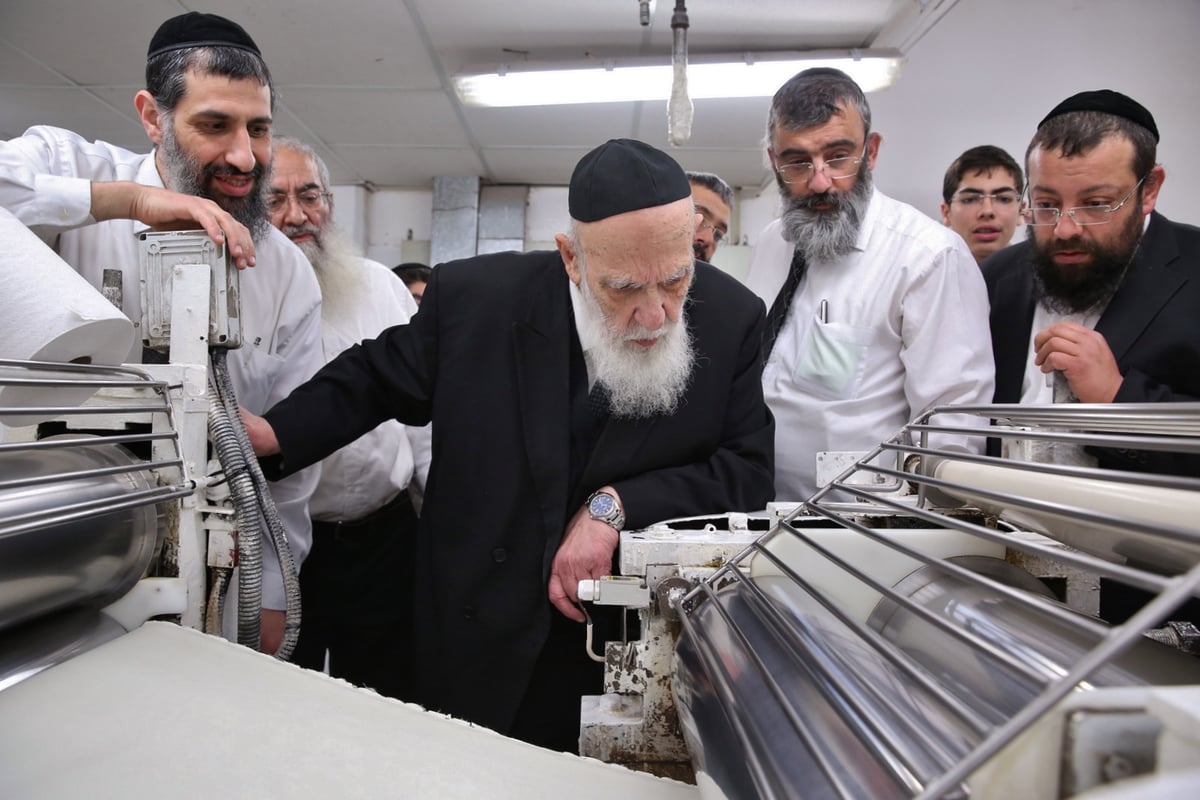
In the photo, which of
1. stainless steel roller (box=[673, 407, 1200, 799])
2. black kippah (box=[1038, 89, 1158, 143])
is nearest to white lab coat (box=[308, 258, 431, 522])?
stainless steel roller (box=[673, 407, 1200, 799])

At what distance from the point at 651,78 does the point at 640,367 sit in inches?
137

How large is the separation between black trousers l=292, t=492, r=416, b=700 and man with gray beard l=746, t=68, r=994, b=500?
3.86ft

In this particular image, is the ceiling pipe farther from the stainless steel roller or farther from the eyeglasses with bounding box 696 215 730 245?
the stainless steel roller

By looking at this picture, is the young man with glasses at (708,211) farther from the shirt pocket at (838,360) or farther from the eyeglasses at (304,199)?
the eyeglasses at (304,199)

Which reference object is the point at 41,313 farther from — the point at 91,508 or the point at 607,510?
the point at 607,510

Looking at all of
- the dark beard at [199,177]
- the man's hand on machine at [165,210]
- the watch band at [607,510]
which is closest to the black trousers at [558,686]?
the watch band at [607,510]

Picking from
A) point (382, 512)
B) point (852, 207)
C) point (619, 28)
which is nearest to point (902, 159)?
point (619, 28)

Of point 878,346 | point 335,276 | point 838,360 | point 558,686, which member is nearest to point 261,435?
point 558,686

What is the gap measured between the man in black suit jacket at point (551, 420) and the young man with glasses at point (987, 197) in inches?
69.1

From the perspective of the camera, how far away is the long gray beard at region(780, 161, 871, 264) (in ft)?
6.44

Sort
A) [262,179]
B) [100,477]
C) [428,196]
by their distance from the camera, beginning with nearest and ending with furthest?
1. [100,477]
2. [262,179]
3. [428,196]

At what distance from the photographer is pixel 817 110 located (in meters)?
1.90

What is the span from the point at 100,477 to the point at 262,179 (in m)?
0.94

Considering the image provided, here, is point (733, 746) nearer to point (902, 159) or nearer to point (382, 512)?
point (382, 512)
